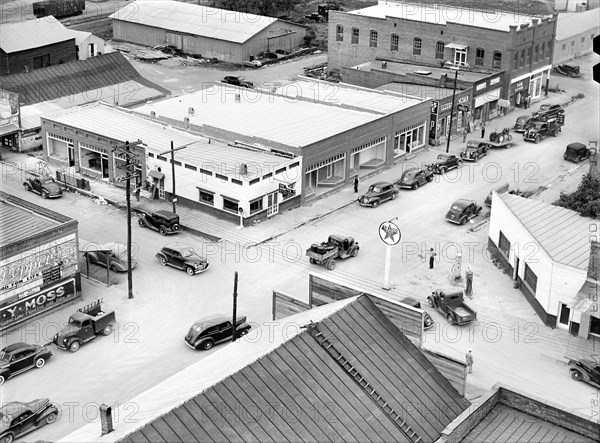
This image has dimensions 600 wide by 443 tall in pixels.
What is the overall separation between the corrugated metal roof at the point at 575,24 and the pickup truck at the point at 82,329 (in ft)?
224

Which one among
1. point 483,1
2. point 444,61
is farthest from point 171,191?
point 483,1

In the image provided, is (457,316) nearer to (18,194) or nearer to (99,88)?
(18,194)

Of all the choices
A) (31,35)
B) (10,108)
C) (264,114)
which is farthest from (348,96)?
(31,35)

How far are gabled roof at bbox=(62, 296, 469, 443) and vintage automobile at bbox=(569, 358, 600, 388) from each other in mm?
11608

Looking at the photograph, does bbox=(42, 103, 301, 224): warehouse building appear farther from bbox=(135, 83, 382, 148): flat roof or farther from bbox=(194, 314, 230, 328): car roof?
bbox=(194, 314, 230, 328): car roof

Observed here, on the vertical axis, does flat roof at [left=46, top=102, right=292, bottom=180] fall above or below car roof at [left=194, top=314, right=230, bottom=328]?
above

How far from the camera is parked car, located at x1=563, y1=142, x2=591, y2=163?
2648 inches

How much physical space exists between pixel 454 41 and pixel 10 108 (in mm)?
38714

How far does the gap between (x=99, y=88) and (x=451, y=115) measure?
29.3 meters

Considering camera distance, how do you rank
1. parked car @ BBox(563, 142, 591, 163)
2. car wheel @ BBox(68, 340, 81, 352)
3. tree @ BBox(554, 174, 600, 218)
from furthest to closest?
parked car @ BBox(563, 142, 591, 163), tree @ BBox(554, 174, 600, 218), car wheel @ BBox(68, 340, 81, 352)

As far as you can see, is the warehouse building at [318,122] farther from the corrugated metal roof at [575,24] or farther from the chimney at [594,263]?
the corrugated metal roof at [575,24]

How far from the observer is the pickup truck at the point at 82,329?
4053 centimetres

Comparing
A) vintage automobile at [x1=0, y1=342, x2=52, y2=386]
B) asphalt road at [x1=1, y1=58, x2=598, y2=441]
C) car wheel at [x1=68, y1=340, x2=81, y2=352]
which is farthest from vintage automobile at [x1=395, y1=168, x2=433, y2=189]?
vintage automobile at [x1=0, y1=342, x2=52, y2=386]

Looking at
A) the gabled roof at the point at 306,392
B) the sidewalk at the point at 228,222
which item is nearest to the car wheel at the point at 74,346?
the gabled roof at the point at 306,392
